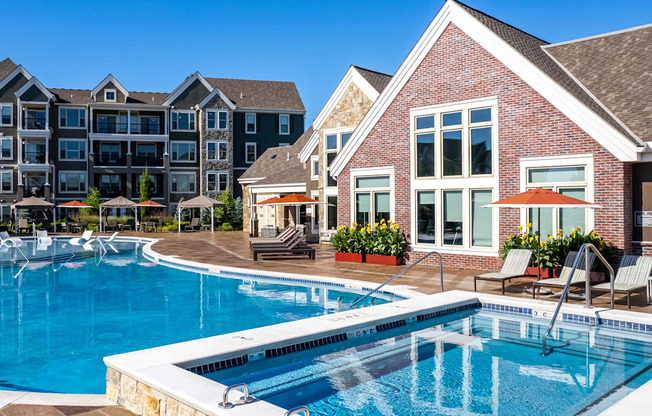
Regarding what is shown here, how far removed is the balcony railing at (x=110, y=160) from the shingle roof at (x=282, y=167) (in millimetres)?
15929

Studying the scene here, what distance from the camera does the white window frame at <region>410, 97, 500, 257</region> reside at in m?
15.2

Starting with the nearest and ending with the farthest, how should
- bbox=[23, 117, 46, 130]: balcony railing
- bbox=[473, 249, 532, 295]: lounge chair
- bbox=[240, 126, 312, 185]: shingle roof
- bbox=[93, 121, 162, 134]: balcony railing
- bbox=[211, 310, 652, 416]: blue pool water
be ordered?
bbox=[211, 310, 652, 416]: blue pool water → bbox=[473, 249, 532, 295]: lounge chair → bbox=[240, 126, 312, 185]: shingle roof → bbox=[23, 117, 46, 130]: balcony railing → bbox=[93, 121, 162, 134]: balcony railing

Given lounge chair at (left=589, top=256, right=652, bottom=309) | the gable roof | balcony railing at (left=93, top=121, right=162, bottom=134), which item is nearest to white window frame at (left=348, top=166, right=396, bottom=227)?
the gable roof

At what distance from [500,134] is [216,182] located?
1398 inches

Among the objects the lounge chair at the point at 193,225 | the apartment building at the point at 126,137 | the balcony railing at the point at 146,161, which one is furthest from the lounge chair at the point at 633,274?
the balcony railing at the point at 146,161

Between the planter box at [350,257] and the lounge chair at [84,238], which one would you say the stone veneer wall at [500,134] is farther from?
the lounge chair at [84,238]

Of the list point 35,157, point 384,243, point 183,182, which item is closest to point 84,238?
point 384,243

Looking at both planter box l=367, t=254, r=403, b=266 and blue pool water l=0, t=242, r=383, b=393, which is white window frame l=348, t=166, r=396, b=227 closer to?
planter box l=367, t=254, r=403, b=266

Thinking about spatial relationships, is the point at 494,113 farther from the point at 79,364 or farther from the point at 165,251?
the point at 165,251

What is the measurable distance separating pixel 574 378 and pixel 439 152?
400 inches

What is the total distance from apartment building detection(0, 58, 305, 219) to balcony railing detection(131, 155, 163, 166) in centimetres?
8

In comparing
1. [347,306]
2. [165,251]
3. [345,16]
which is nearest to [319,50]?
[345,16]

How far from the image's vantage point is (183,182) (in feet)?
158

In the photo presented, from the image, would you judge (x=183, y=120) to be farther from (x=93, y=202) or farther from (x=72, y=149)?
(x=93, y=202)
